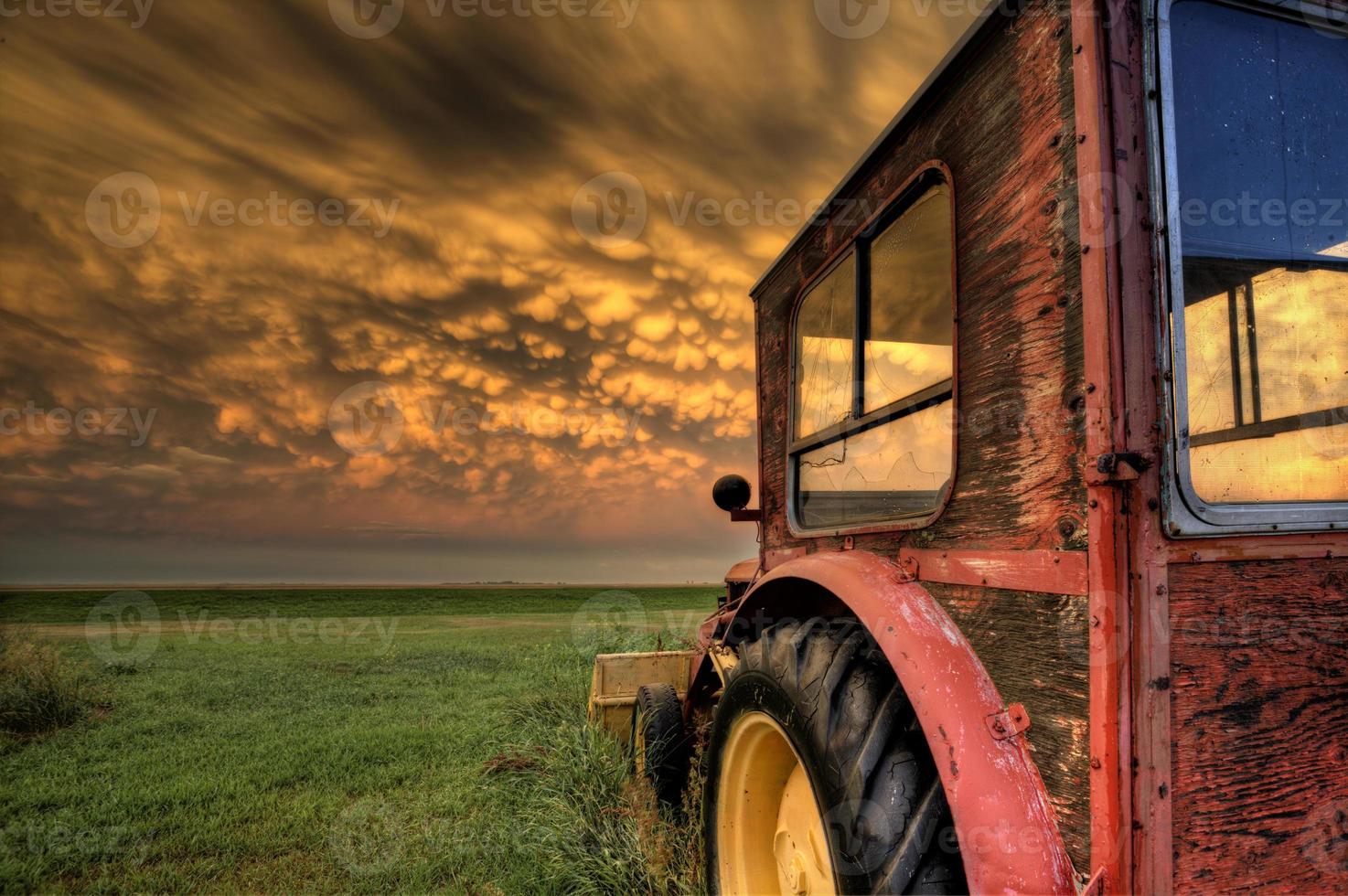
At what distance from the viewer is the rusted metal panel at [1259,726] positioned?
3.46 ft

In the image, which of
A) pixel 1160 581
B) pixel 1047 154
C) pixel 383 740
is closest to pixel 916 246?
pixel 1047 154

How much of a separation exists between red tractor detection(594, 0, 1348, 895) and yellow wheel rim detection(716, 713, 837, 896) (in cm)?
40

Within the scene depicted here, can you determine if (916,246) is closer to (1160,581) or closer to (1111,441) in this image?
(1111,441)

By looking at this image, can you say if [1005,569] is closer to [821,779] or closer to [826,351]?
[821,779]

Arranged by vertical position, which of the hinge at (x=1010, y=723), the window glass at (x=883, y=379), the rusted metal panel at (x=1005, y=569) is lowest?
the hinge at (x=1010, y=723)

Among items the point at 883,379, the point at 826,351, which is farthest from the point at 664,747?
the point at 883,379

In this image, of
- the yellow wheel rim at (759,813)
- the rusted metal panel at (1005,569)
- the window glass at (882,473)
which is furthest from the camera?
the yellow wheel rim at (759,813)

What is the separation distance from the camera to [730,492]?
3186 millimetres

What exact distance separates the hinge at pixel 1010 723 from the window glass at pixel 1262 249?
0.52 metres

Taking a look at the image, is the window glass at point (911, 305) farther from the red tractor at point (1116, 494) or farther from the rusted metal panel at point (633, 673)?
the rusted metal panel at point (633, 673)

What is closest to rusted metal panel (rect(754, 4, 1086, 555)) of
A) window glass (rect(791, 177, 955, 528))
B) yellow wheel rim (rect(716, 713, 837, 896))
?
window glass (rect(791, 177, 955, 528))

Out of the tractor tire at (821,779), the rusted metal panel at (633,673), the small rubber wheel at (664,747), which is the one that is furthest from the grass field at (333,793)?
the tractor tire at (821,779)

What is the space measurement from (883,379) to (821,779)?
1.12m

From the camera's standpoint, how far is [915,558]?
1629mm
